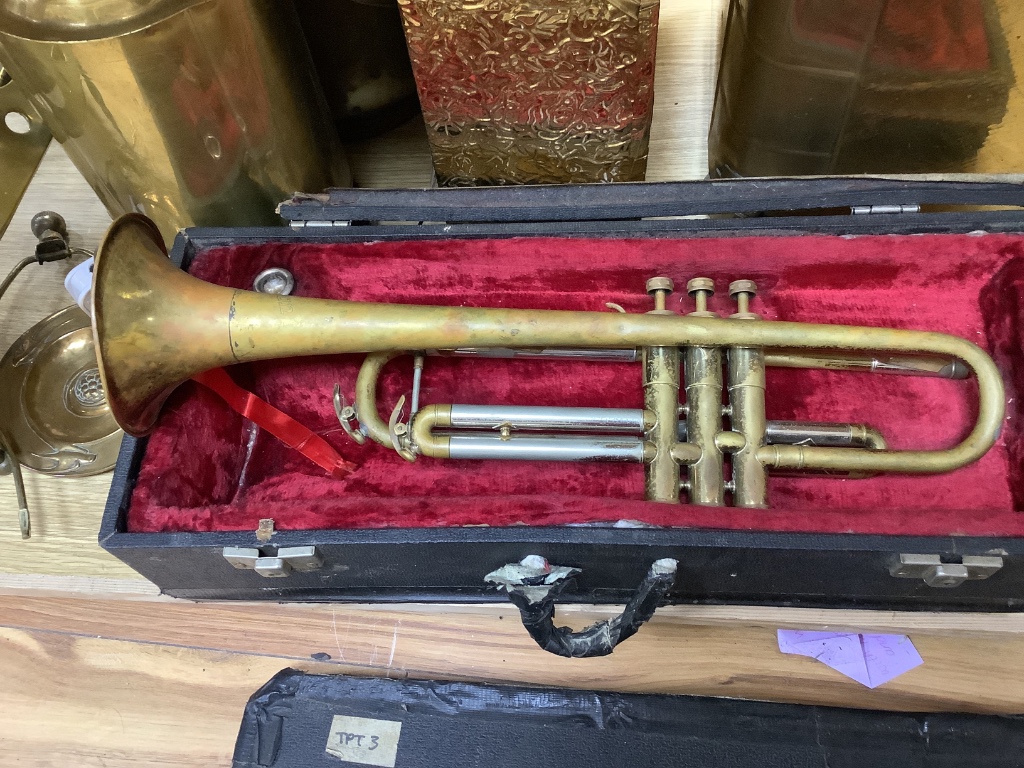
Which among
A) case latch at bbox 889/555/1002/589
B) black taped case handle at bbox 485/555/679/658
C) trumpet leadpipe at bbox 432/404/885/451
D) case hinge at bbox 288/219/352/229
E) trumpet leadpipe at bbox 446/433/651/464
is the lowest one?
black taped case handle at bbox 485/555/679/658

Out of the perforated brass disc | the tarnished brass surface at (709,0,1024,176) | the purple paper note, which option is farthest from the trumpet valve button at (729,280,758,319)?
the perforated brass disc

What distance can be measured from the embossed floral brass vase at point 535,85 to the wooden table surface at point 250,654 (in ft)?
2.71

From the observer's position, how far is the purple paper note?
1.04 m

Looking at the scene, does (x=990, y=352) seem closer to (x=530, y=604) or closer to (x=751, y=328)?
(x=751, y=328)

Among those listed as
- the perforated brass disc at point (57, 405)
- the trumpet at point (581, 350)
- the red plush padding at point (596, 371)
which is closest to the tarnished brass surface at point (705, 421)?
the trumpet at point (581, 350)

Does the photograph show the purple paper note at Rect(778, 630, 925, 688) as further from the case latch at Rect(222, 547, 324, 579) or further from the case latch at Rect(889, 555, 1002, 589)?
the case latch at Rect(222, 547, 324, 579)

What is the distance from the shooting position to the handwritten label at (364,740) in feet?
A: 3.31

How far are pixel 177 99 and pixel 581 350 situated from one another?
704 mm

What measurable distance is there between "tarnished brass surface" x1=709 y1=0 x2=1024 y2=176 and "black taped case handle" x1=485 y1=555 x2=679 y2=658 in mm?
847

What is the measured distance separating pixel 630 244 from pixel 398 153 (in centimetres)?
75

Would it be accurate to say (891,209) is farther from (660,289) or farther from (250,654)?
(250,654)

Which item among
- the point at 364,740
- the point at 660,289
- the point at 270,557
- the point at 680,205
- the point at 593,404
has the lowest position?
the point at 364,740

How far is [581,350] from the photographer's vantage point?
1.09m

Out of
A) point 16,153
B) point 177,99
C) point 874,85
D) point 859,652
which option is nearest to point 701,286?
point 874,85
